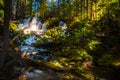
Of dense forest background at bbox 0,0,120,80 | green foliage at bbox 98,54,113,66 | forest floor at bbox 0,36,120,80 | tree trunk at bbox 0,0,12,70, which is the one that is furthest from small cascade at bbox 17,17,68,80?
green foliage at bbox 98,54,113,66

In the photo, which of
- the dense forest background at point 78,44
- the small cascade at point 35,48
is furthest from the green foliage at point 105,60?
the small cascade at point 35,48

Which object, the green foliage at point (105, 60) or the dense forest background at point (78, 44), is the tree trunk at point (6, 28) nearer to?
the dense forest background at point (78, 44)

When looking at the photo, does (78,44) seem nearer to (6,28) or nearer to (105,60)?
(105,60)

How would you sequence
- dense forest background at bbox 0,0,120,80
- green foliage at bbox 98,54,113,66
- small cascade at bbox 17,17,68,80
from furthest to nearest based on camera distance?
green foliage at bbox 98,54,113,66 → small cascade at bbox 17,17,68,80 → dense forest background at bbox 0,0,120,80

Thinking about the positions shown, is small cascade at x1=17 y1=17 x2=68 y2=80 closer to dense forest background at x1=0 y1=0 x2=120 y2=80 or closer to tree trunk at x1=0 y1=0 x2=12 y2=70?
dense forest background at x1=0 y1=0 x2=120 y2=80

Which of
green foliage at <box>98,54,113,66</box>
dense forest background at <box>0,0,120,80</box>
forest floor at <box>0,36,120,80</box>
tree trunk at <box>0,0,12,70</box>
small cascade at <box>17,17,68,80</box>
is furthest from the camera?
green foliage at <box>98,54,113,66</box>

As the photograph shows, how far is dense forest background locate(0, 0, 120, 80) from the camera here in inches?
Answer: 435

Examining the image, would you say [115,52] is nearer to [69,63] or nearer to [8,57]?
[69,63]

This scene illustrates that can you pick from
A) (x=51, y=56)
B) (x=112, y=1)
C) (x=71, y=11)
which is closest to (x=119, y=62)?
(x=51, y=56)

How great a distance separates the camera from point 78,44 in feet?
57.7

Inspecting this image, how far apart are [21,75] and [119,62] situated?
362 inches

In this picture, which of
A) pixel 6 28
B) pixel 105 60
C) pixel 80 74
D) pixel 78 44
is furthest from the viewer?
pixel 78 44

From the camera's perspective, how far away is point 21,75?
36.3 feet

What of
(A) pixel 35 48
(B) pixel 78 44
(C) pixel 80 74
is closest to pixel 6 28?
(C) pixel 80 74
